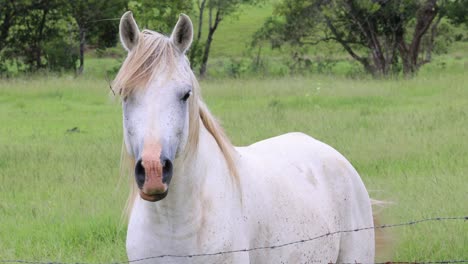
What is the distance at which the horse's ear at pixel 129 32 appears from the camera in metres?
4.02

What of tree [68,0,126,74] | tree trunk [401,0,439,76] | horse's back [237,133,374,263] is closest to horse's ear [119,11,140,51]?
horse's back [237,133,374,263]

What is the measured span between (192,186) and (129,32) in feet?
2.55

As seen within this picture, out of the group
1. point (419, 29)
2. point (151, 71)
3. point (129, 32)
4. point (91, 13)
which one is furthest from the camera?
point (91, 13)

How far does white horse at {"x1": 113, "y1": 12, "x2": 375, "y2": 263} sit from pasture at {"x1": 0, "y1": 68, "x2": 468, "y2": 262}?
317mm

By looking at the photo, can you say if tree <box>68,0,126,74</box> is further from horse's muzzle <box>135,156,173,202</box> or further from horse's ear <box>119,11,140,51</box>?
horse's muzzle <box>135,156,173,202</box>

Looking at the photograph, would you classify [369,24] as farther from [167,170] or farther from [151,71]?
[167,170]

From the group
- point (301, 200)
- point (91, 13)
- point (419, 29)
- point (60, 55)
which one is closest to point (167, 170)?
point (301, 200)

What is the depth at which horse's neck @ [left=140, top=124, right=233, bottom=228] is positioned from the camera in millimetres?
4078

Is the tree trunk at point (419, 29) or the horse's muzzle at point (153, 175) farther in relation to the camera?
the tree trunk at point (419, 29)

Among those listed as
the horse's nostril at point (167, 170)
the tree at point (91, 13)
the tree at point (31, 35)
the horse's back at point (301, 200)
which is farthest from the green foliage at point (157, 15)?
the horse's nostril at point (167, 170)

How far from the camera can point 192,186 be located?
417cm

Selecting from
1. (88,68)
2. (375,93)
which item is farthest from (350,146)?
(88,68)

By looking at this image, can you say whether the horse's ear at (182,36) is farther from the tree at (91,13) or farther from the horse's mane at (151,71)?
the tree at (91,13)

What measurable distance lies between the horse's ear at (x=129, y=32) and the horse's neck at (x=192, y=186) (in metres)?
0.58
